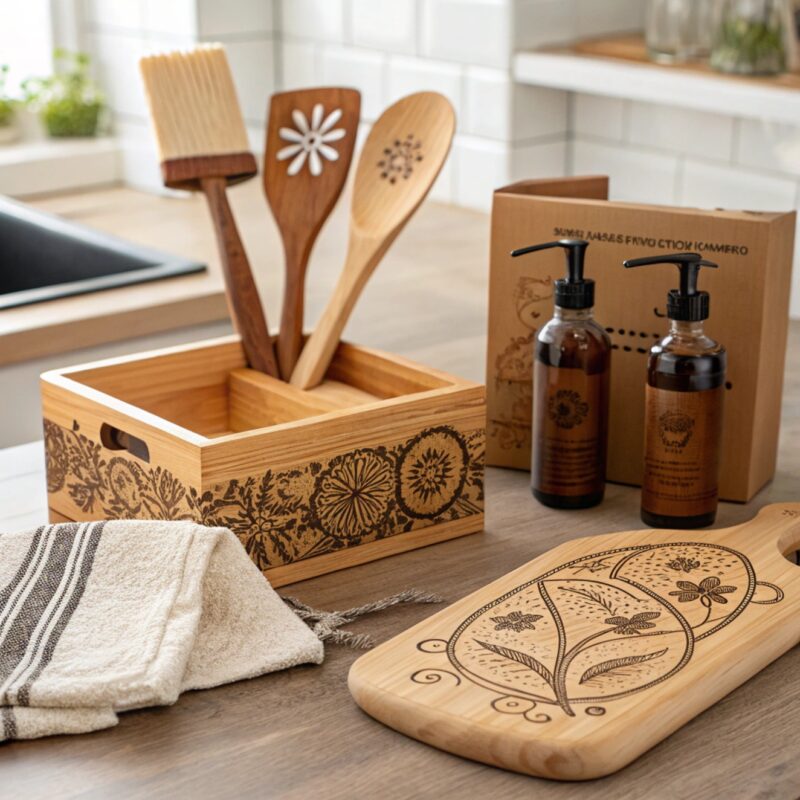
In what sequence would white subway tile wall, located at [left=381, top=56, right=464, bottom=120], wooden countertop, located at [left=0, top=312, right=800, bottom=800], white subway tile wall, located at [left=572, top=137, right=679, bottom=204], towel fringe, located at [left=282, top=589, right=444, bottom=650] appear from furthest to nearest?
white subway tile wall, located at [left=381, top=56, right=464, bottom=120]
white subway tile wall, located at [left=572, top=137, right=679, bottom=204]
towel fringe, located at [left=282, top=589, right=444, bottom=650]
wooden countertop, located at [left=0, top=312, right=800, bottom=800]

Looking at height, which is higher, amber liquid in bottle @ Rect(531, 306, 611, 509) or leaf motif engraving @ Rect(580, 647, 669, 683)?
amber liquid in bottle @ Rect(531, 306, 611, 509)

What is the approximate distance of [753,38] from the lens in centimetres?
204

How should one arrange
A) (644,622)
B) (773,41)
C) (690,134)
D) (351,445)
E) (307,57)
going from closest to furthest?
→ (644,622), (351,445), (773,41), (690,134), (307,57)

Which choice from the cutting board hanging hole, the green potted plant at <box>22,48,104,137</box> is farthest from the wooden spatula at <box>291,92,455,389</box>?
the green potted plant at <box>22,48,104,137</box>

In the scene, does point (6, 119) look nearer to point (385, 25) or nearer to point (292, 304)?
point (385, 25)

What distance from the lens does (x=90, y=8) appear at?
9.77ft

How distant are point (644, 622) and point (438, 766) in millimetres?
173

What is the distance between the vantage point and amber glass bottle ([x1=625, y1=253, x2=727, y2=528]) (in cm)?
93

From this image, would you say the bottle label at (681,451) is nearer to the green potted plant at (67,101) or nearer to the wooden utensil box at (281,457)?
the wooden utensil box at (281,457)

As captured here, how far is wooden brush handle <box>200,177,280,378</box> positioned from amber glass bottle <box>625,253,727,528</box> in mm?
309

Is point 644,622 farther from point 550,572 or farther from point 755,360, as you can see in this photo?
point 755,360

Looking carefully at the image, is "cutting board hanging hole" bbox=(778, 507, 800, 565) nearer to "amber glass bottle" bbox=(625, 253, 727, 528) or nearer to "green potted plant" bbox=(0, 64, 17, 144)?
"amber glass bottle" bbox=(625, 253, 727, 528)

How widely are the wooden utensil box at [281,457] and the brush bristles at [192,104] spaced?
0.53 ft

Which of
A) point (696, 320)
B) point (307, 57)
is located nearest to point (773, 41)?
point (307, 57)
